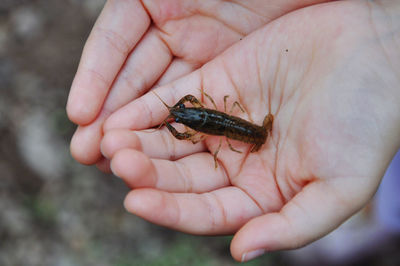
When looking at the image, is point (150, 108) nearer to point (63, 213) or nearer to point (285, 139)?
point (285, 139)

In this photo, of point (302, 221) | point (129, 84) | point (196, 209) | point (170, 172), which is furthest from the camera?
point (129, 84)

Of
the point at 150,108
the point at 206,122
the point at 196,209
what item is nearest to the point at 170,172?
the point at 196,209

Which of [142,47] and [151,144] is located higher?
[142,47]

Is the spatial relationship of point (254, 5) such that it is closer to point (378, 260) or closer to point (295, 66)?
point (295, 66)

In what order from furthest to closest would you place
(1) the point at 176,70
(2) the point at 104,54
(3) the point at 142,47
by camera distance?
1. (1) the point at 176,70
2. (3) the point at 142,47
3. (2) the point at 104,54

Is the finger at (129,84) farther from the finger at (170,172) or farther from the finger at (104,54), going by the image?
the finger at (170,172)

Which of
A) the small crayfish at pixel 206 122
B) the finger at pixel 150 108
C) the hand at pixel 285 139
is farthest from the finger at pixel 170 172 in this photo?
the finger at pixel 150 108

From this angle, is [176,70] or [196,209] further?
[176,70]
